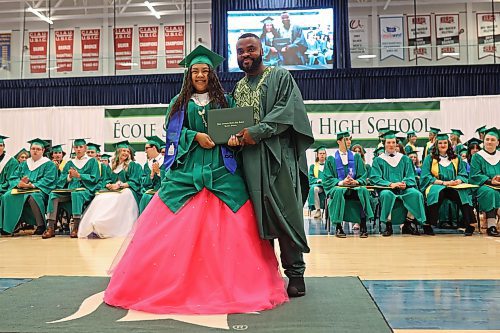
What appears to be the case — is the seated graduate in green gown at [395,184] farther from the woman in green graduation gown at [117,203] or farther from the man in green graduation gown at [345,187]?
the woman in green graduation gown at [117,203]

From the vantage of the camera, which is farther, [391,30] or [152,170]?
[391,30]

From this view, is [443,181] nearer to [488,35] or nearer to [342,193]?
[342,193]

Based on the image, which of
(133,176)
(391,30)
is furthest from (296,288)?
(391,30)

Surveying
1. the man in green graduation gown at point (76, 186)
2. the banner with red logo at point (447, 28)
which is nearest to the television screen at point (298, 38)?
the banner with red logo at point (447, 28)

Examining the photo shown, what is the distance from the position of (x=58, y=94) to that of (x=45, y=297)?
10305 millimetres

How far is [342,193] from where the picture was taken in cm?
629

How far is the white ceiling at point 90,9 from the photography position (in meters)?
15.6

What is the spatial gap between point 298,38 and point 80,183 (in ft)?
21.1

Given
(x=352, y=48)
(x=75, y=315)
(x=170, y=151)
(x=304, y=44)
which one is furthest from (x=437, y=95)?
(x=75, y=315)

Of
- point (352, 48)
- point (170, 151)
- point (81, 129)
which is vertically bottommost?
point (170, 151)

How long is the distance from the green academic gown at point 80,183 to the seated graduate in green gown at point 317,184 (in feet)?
A: 12.7

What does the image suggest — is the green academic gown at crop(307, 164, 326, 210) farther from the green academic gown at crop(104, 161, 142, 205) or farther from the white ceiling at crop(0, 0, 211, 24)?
the white ceiling at crop(0, 0, 211, 24)

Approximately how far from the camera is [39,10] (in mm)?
15625

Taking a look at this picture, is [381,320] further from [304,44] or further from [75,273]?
[304,44]
